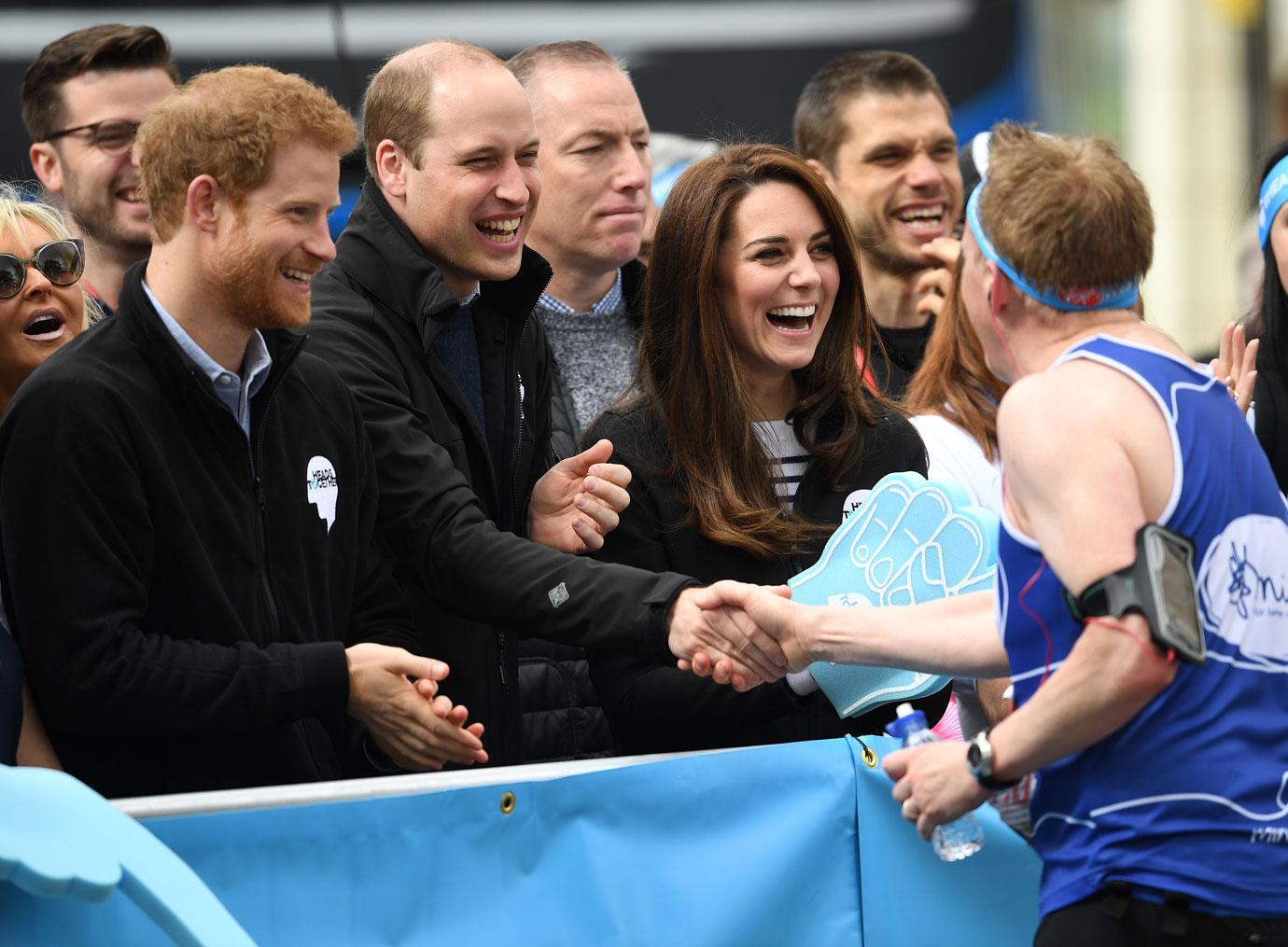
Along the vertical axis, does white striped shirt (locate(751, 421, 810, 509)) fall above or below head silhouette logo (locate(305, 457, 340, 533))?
below

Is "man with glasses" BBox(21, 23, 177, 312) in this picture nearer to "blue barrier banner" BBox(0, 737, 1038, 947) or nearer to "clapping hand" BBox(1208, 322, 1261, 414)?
"blue barrier banner" BBox(0, 737, 1038, 947)

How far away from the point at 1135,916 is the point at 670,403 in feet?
5.68

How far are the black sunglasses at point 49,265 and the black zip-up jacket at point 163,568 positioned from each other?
52cm

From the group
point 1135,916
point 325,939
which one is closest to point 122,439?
point 325,939

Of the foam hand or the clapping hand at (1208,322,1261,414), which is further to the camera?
the clapping hand at (1208,322,1261,414)

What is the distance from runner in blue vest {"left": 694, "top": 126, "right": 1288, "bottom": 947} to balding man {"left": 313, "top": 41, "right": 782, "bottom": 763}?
0.86 metres

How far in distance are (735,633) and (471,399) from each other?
937mm

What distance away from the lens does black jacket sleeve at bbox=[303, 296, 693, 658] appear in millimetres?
3473

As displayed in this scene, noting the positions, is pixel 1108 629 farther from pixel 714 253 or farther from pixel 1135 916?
→ pixel 714 253

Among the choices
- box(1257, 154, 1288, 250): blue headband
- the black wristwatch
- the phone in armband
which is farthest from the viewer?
box(1257, 154, 1288, 250): blue headband

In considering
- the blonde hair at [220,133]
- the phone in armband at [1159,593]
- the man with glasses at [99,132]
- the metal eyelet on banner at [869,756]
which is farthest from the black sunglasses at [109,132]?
the phone in armband at [1159,593]

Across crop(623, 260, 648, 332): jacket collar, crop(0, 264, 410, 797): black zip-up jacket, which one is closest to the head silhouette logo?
crop(0, 264, 410, 797): black zip-up jacket

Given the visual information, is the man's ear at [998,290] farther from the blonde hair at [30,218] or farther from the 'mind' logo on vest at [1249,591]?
the blonde hair at [30,218]

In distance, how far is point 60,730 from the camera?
119 inches
